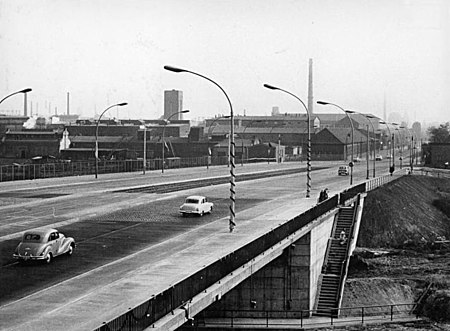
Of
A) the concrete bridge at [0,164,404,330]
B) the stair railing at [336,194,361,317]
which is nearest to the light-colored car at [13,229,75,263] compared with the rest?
the concrete bridge at [0,164,404,330]

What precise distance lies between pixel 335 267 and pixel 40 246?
881 inches

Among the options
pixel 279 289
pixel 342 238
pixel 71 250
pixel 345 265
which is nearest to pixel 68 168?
pixel 342 238

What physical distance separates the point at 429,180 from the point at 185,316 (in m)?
82.1

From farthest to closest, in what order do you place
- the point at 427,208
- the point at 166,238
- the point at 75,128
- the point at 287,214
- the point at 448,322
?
the point at 75,128
the point at 427,208
the point at 287,214
the point at 448,322
the point at 166,238

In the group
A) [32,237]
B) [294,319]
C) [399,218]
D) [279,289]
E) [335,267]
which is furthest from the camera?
[399,218]

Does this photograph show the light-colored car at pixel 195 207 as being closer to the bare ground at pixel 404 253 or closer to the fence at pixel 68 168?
the bare ground at pixel 404 253

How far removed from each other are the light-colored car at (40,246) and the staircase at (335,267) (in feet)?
54.3

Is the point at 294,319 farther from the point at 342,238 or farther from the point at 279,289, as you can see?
the point at 342,238

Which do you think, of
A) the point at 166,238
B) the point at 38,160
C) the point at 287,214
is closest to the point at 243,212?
the point at 287,214

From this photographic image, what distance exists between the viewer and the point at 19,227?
119ft

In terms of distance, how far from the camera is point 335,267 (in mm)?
44531

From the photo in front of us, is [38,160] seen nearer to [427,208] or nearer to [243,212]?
[427,208]

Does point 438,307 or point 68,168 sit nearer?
point 438,307

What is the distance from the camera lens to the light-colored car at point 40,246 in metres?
26.8
